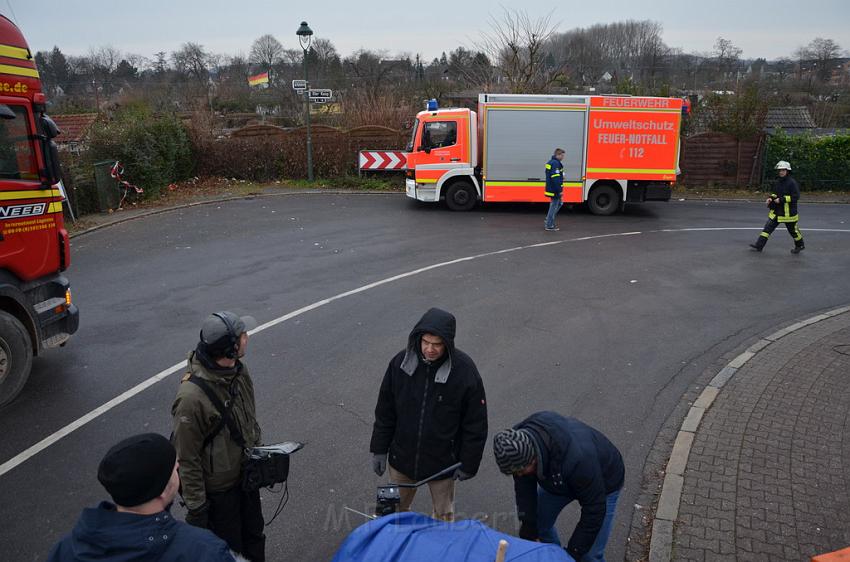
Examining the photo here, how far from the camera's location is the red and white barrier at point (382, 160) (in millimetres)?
21562

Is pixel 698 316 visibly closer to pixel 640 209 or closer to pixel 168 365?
pixel 168 365

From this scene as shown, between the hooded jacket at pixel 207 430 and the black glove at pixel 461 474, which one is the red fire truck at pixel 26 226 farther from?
the black glove at pixel 461 474

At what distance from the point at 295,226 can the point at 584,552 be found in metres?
12.9

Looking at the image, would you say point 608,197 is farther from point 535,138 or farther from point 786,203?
point 786,203

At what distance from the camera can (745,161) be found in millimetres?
21797

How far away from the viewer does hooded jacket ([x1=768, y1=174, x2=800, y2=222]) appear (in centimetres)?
1252

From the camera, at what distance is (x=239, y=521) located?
385 centimetres

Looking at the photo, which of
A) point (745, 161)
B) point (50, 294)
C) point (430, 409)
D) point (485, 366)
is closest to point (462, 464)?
point (430, 409)

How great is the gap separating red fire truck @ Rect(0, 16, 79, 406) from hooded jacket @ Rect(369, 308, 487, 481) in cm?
464

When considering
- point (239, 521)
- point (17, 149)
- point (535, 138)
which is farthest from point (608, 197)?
point (239, 521)

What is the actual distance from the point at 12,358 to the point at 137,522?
5.24 meters

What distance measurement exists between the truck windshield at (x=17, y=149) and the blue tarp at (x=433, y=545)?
19.8 feet

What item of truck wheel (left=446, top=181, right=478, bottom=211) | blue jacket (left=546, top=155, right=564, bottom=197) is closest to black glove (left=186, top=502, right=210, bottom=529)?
blue jacket (left=546, top=155, right=564, bottom=197)

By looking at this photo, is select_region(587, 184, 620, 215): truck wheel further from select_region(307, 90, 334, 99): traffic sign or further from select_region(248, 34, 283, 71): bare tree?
select_region(248, 34, 283, 71): bare tree
